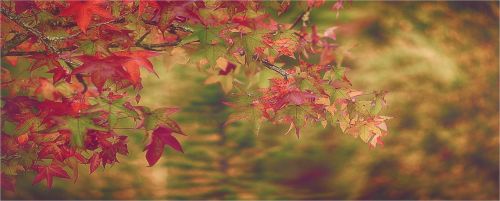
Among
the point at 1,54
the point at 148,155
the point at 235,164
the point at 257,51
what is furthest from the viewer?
the point at 235,164

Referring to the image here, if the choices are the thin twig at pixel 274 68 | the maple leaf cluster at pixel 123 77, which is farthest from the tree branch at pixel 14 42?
the thin twig at pixel 274 68

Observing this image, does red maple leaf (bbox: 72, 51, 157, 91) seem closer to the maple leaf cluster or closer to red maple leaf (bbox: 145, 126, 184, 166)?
the maple leaf cluster

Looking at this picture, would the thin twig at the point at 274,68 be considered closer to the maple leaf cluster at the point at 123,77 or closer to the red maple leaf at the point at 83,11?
the maple leaf cluster at the point at 123,77

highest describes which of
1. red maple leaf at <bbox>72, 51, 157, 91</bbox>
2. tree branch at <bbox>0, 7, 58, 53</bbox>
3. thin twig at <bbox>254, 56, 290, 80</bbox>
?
tree branch at <bbox>0, 7, 58, 53</bbox>

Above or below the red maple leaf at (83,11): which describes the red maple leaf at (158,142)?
below

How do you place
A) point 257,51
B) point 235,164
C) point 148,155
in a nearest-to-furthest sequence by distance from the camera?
1. point 148,155
2. point 257,51
3. point 235,164

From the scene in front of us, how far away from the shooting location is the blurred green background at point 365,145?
4.22m

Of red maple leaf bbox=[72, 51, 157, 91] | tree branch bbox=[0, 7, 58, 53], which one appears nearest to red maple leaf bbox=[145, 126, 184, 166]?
red maple leaf bbox=[72, 51, 157, 91]

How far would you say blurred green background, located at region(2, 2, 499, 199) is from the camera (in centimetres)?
422

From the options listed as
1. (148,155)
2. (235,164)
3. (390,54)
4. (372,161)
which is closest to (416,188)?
(372,161)

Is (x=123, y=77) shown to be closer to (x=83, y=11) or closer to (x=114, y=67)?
(x=114, y=67)

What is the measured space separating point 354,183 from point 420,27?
4.12ft

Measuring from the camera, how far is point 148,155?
200 centimetres

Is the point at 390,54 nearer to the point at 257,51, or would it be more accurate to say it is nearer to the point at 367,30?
the point at 367,30
